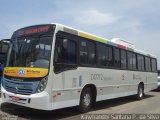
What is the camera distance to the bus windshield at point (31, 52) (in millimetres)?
9227

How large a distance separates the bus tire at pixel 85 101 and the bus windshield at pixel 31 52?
97.0 inches

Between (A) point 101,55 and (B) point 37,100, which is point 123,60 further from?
(B) point 37,100

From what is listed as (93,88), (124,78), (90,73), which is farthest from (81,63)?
(124,78)

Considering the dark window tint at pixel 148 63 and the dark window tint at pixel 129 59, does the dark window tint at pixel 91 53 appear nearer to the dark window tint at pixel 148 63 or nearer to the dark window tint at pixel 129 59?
the dark window tint at pixel 129 59

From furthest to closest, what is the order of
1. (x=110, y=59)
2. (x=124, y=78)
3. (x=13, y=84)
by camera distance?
1. (x=124, y=78)
2. (x=110, y=59)
3. (x=13, y=84)

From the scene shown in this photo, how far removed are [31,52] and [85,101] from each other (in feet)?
9.99

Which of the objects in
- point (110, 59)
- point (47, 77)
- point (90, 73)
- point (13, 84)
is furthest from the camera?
point (110, 59)

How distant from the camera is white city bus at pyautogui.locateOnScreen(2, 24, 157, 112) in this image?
9.05 m

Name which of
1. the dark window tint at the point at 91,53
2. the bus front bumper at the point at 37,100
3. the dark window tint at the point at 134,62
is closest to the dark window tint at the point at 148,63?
the dark window tint at the point at 134,62

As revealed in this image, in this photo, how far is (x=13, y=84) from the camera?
961cm

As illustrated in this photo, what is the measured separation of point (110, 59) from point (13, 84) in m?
5.21

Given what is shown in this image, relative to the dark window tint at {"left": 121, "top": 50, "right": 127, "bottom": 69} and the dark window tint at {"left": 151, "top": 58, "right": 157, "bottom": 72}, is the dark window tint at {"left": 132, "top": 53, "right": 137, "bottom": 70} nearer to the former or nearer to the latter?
the dark window tint at {"left": 121, "top": 50, "right": 127, "bottom": 69}

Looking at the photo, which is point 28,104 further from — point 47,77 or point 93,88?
point 93,88

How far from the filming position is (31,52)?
946 centimetres
